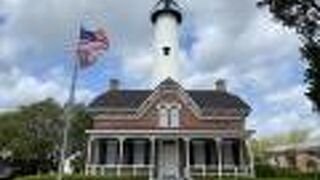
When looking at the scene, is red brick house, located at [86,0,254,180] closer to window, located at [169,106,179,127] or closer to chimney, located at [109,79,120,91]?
window, located at [169,106,179,127]

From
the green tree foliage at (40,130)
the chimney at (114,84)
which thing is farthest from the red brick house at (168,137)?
the green tree foliage at (40,130)

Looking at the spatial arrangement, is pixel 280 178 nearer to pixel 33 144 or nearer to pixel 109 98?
pixel 109 98

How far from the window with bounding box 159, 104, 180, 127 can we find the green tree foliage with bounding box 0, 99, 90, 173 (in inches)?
857

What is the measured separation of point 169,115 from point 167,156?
9.63ft

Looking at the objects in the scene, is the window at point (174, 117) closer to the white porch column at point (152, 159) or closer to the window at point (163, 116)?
the window at point (163, 116)

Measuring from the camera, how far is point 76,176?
38406 mm

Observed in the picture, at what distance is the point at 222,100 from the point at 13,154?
27.5 metres

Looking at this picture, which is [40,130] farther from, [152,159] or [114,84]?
[152,159]

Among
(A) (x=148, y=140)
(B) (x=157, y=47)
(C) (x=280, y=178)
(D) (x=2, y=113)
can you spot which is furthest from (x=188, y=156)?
(D) (x=2, y=113)

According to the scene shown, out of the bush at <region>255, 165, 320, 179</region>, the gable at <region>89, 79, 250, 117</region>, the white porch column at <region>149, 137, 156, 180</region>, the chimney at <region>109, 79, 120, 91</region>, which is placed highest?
the chimney at <region>109, 79, 120, 91</region>

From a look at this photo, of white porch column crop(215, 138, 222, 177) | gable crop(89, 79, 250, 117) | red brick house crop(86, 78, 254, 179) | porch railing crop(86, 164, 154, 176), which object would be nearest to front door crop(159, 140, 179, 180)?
red brick house crop(86, 78, 254, 179)

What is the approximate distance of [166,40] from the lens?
171 ft

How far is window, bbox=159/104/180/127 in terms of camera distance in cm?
4503

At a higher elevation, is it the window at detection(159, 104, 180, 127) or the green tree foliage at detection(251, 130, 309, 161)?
the green tree foliage at detection(251, 130, 309, 161)
